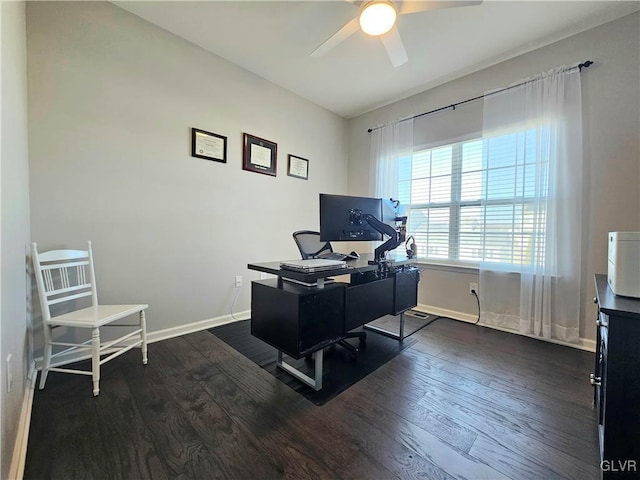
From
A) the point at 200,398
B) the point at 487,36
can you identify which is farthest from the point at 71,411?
the point at 487,36

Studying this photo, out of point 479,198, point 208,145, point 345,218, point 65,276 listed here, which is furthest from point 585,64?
point 65,276

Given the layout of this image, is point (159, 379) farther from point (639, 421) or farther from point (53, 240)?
point (639, 421)

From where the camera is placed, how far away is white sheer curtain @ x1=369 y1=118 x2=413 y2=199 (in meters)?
3.43

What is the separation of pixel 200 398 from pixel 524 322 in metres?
2.86

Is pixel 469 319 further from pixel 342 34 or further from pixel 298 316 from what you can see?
pixel 342 34

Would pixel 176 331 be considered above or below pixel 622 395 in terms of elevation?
below

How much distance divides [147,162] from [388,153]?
281cm

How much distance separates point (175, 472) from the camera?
1.09 metres

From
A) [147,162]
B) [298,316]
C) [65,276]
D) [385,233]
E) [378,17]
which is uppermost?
Result: [378,17]

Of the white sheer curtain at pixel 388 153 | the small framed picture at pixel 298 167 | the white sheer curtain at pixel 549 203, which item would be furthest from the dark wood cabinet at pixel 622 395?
the small framed picture at pixel 298 167

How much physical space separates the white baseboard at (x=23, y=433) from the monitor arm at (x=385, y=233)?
2096mm

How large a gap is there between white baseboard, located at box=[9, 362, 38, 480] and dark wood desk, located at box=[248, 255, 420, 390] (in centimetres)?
113

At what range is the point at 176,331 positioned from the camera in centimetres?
245

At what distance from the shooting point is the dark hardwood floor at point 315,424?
112cm
